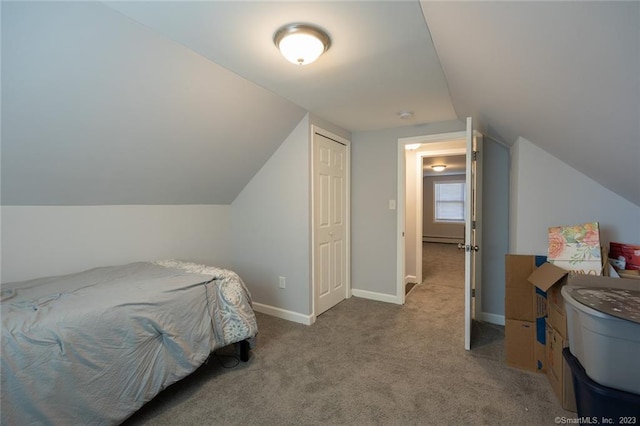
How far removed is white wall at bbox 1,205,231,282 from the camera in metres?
1.98

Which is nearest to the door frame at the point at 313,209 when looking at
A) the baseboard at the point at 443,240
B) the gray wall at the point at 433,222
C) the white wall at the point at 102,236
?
the white wall at the point at 102,236

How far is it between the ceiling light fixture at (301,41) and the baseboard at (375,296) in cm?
285

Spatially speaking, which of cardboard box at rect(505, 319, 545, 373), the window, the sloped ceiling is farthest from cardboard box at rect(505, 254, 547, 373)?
the window

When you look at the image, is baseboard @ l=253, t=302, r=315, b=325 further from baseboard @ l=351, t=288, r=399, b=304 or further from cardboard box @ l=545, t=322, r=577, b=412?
cardboard box @ l=545, t=322, r=577, b=412

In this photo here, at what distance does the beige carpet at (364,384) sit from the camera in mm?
1665

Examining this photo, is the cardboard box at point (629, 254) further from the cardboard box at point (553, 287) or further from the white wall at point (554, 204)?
the cardboard box at point (553, 287)

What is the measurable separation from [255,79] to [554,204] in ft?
8.31

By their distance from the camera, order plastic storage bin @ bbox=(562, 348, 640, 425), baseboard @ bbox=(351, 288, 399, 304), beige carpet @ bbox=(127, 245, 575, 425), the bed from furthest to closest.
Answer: baseboard @ bbox=(351, 288, 399, 304), beige carpet @ bbox=(127, 245, 575, 425), the bed, plastic storage bin @ bbox=(562, 348, 640, 425)

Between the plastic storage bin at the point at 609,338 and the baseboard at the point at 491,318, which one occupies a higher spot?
the plastic storage bin at the point at 609,338

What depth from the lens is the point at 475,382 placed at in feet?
6.44

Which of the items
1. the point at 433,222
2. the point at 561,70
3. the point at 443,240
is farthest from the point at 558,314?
the point at 433,222

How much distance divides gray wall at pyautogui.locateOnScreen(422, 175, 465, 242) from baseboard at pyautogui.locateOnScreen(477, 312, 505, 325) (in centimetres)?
602

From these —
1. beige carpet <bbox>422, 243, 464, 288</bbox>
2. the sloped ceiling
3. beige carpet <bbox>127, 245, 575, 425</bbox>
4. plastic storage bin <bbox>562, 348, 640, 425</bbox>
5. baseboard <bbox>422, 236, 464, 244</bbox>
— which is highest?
the sloped ceiling

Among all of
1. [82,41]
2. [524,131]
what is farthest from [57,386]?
[524,131]
